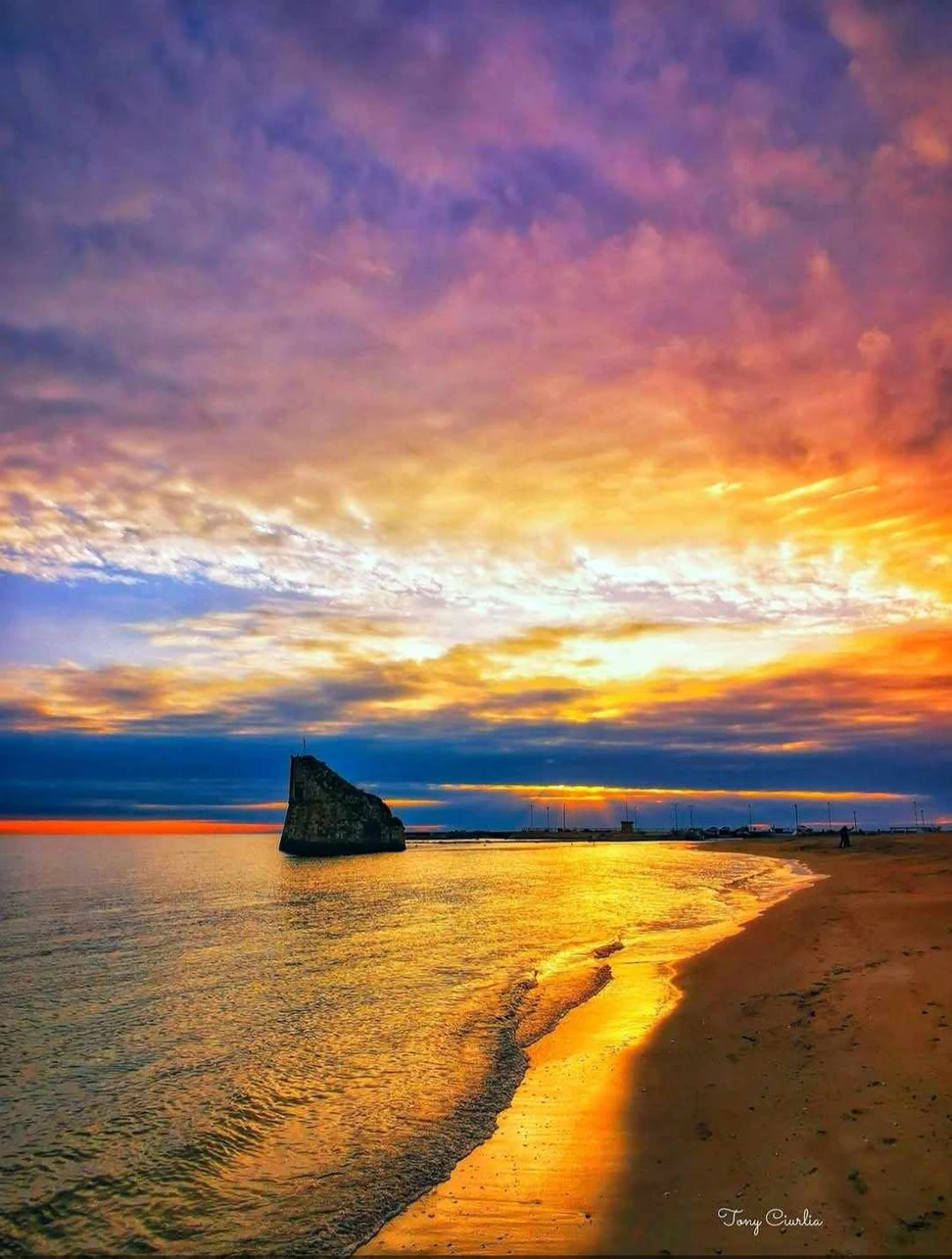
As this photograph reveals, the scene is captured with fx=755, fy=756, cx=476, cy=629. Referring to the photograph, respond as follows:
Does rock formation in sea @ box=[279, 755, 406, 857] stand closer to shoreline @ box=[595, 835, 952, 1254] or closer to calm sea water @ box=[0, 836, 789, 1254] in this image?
calm sea water @ box=[0, 836, 789, 1254]

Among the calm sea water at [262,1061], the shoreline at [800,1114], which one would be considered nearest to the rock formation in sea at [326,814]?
the calm sea water at [262,1061]

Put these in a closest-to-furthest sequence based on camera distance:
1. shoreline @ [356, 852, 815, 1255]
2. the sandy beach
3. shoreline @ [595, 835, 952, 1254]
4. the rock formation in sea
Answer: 1. shoreline @ [595, 835, 952, 1254]
2. the sandy beach
3. shoreline @ [356, 852, 815, 1255]
4. the rock formation in sea

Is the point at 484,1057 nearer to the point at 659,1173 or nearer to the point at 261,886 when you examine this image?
the point at 659,1173

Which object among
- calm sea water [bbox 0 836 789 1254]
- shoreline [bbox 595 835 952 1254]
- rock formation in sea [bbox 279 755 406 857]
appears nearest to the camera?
shoreline [bbox 595 835 952 1254]

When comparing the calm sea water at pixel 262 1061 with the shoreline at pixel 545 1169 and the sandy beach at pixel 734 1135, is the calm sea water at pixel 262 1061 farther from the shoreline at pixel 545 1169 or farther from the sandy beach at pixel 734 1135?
the sandy beach at pixel 734 1135

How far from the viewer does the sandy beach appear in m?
8.49

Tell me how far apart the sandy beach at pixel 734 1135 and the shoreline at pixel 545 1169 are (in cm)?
3

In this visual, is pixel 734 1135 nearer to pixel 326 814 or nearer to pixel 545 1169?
pixel 545 1169

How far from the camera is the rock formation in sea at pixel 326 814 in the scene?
15850cm

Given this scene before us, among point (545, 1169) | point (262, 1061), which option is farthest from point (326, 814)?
point (545, 1169)

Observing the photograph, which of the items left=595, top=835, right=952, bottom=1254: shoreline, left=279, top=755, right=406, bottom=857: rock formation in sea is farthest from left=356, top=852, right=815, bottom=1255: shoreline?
Answer: left=279, top=755, right=406, bottom=857: rock formation in sea

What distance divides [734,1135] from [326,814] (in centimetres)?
15668

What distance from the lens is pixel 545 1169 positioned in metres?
11.0

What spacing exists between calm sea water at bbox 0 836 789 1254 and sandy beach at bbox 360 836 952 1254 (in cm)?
125
